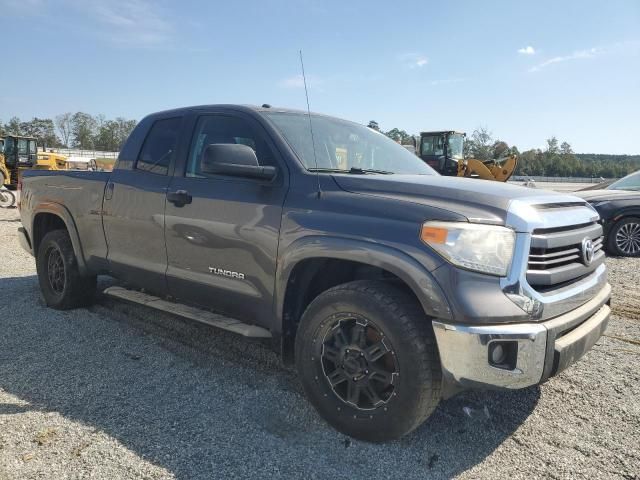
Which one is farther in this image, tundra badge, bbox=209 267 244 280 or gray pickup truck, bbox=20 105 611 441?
tundra badge, bbox=209 267 244 280

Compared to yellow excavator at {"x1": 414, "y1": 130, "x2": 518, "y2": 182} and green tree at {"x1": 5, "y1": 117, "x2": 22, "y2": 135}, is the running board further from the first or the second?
green tree at {"x1": 5, "y1": 117, "x2": 22, "y2": 135}

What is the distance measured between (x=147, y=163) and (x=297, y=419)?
2.46 metres

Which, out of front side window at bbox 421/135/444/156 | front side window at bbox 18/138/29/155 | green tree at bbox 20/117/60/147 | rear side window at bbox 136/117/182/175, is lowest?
rear side window at bbox 136/117/182/175

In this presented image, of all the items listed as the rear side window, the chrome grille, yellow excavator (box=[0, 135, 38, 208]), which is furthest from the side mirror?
yellow excavator (box=[0, 135, 38, 208])

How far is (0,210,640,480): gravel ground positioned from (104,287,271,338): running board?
0.40 meters

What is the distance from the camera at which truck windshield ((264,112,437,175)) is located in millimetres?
3409

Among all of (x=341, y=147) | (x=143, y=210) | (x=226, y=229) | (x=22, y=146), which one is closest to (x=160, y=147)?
(x=143, y=210)

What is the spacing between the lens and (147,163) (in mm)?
4199

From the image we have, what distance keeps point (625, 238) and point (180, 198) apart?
8.04 metres

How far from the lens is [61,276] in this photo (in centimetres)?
511

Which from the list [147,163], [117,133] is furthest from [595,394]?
[117,133]

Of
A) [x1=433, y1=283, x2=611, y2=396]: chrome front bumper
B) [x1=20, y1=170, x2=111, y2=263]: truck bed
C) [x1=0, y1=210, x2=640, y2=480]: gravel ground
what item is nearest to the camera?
[x1=433, y1=283, x2=611, y2=396]: chrome front bumper

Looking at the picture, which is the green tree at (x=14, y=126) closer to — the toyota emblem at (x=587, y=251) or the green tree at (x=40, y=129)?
the green tree at (x=40, y=129)

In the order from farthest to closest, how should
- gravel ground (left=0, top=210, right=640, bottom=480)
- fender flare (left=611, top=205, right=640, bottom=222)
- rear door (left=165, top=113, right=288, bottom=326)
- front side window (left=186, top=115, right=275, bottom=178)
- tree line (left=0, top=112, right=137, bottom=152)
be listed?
1. tree line (left=0, top=112, right=137, bottom=152)
2. fender flare (left=611, top=205, right=640, bottom=222)
3. front side window (left=186, top=115, right=275, bottom=178)
4. rear door (left=165, top=113, right=288, bottom=326)
5. gravel ground (left=0, top=210, right=640, bottom=480)
